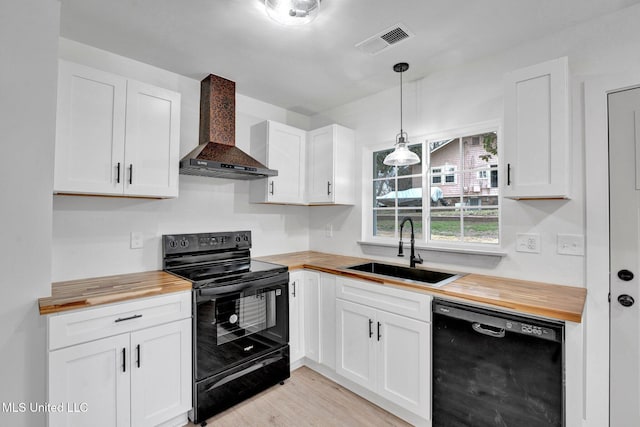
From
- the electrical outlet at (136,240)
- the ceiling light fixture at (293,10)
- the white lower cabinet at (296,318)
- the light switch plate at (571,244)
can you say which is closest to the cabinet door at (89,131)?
the electrical outlet at (136,240)

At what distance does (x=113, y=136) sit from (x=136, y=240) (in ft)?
2.61

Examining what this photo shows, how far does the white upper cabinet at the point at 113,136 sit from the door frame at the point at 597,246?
108 inches

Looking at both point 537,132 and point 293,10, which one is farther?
point 537,132

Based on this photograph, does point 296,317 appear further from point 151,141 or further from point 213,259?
point 151,141

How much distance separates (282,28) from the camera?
6.28 ft

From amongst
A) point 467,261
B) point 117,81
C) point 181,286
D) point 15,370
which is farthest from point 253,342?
point 117,81

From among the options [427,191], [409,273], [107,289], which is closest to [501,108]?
[427,191]

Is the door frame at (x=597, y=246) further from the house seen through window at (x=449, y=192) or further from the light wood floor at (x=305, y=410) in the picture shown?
the light wood floor at (x=305, y=410)

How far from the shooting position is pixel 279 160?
2953 millimetres

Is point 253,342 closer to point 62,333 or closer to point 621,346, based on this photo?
point 62,333

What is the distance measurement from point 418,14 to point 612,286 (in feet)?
6.40

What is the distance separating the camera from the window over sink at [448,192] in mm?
2291

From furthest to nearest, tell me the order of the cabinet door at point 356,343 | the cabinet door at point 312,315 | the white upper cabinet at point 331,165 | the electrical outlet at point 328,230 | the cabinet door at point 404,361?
the electrical outlet at point 328,230
the white upper cabinet at point 331,165
the cabinet door at point 312,315
the cabinet door at point 356,343
the cabinet door at point 404,361

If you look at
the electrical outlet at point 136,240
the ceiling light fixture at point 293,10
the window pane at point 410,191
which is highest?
the ceiling light fixture at point 293,10
